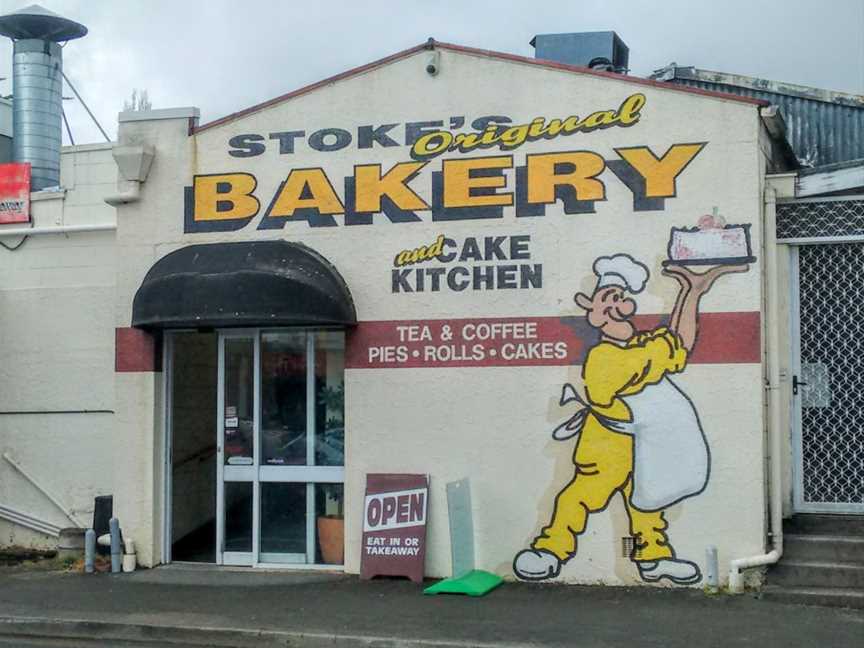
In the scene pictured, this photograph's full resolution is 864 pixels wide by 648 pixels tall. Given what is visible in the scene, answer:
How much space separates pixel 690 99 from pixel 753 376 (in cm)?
257

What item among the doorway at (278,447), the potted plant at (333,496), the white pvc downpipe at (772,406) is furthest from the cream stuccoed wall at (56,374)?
the white pvc downpipe at (772,406)

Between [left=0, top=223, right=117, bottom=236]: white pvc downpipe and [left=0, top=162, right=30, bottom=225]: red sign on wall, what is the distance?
50 cm

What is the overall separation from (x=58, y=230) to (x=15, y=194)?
46.2 inches

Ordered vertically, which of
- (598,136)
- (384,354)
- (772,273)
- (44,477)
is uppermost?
(598,136)

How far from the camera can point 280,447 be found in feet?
35.9

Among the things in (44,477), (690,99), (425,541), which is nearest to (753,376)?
(690,99)

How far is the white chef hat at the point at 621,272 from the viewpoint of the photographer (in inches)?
389

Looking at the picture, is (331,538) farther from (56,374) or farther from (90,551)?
(56,374)

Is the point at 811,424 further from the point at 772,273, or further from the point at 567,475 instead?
the point at 567,475

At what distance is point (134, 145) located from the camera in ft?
36.9

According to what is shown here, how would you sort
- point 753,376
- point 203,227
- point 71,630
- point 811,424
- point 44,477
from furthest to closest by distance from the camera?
1. point 44,477
2. point 203,227
3. point 811,424
4. point 753,376
5. point 71,630

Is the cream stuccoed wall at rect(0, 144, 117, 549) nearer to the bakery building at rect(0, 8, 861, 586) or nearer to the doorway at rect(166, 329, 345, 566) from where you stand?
the bakery building at rect(0, 8, 861, 586)

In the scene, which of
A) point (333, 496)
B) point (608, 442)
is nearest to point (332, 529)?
point (333, 496)

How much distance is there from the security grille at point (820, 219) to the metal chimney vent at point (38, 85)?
1077 centimetres
